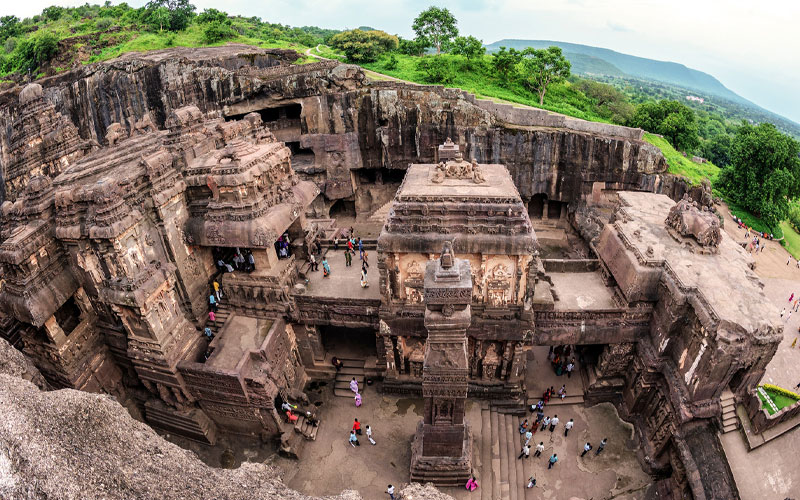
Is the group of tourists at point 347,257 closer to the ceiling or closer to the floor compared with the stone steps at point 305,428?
closer to the ceiling

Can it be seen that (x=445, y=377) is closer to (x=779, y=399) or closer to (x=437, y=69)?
(x=779, y=399)

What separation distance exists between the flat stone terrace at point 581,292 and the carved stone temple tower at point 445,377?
6.52 m

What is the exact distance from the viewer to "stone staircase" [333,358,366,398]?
1836 cm

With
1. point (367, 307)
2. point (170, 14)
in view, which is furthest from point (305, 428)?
point (170, 14)

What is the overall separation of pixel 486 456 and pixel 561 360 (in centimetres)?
619

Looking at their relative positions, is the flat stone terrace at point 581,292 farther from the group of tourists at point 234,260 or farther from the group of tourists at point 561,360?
the group of tourists at point 234,260

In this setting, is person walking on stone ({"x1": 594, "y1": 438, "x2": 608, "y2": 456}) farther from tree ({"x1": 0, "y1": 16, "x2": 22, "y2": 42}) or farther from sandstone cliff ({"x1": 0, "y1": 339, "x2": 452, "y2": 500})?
tree ({"x1": 0, "y1": 16, "x2": 22, "y2": 42})

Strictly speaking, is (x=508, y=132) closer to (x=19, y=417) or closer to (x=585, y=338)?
(x=585, y=338)

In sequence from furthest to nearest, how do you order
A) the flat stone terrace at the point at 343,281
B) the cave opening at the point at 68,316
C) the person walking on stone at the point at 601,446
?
1. the flat stone terrace at the point at 343,281
2. the cave opening at the point at 68,316
3. the person walking on stone at the point at 601,446

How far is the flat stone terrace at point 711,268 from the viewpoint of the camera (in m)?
12.9

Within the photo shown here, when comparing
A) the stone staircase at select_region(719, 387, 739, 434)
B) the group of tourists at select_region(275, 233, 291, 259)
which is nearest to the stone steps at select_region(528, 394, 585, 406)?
the stone staircase at select_region(719, 387, 739, 434)

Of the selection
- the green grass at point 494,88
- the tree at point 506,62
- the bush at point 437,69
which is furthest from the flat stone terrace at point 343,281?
the tree at point 506,62

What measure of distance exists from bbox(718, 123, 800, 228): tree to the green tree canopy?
573cm

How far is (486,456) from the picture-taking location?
15219 mm
